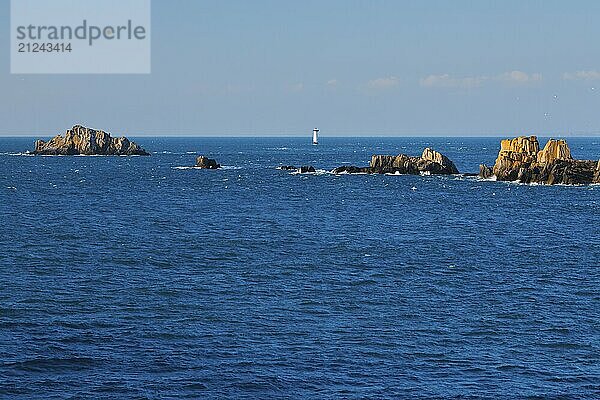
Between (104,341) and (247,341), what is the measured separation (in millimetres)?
7011

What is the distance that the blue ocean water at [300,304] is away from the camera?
34094mm

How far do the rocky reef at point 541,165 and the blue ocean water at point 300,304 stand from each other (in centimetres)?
4369

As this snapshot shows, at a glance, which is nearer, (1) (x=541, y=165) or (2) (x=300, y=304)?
(2) (x=300, y=304)

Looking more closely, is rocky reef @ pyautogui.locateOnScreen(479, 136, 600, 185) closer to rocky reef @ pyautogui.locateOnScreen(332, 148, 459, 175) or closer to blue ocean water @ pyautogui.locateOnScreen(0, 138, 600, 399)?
rocky reef @ pyautogui.locateOnScreen(332, 148, 459, 175)

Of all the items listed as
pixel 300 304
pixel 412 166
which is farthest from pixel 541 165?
pixel 300 304

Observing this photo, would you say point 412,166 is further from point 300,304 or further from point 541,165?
point 300,304

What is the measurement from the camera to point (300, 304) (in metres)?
47.3

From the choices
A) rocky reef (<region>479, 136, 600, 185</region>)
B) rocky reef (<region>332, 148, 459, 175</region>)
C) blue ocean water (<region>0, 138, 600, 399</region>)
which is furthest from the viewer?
rocky reef (<region>332, 148, 459, 175</region>)

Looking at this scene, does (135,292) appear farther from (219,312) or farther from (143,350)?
(143,350)

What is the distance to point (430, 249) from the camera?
69.1 m

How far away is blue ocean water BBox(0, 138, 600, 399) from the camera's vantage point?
34094 mm

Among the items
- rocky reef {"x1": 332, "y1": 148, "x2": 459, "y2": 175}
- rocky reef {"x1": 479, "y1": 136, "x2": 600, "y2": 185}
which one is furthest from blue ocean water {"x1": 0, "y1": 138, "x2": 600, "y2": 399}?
rocky reef {"x1": 332, "y1": 148, "x2": 459, "y2": 175}

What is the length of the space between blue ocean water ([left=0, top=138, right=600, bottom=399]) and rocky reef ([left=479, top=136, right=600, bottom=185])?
143 feet

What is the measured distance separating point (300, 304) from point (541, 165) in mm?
107874
